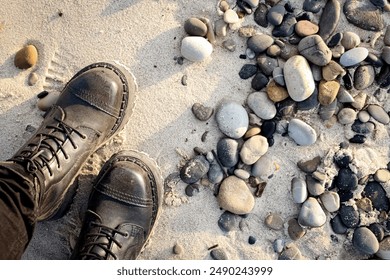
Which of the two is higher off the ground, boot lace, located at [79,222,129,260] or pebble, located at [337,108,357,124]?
pebble, located at [337,108,357,124]

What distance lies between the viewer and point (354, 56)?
2.07 metres

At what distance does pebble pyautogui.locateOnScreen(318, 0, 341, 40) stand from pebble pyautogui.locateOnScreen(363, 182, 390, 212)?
70 cm

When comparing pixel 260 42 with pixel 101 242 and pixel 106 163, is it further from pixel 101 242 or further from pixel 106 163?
pixel 101 242

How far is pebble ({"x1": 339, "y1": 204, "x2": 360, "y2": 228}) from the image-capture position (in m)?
2.10

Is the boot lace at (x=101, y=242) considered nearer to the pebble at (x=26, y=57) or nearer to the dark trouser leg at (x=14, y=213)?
the dark trouser leg at (x=14, y=213)

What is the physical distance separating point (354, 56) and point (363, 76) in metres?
0.10

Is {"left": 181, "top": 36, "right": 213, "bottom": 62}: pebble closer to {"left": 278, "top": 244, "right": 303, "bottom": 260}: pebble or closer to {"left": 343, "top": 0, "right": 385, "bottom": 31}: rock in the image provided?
{"left": 343, "top": 0, "right": 385, "bottom": 31}: rock

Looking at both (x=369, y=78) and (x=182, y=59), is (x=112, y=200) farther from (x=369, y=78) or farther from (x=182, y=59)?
(x=369, y=78)

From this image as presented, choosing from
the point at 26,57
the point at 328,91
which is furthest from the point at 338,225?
the point at 26,57

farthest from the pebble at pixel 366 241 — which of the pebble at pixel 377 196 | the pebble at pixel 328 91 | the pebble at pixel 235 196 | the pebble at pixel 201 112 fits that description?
the pebble at pixel 201 112

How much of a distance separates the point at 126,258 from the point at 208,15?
1.14 metres

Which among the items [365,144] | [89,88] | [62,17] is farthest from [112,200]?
[365,144]

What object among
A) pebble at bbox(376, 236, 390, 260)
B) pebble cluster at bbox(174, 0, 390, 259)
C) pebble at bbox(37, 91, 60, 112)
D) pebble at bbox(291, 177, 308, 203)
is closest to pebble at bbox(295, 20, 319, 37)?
pebble cluster at bbox(174, 0, 390, 259)

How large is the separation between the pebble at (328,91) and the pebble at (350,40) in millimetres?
175
